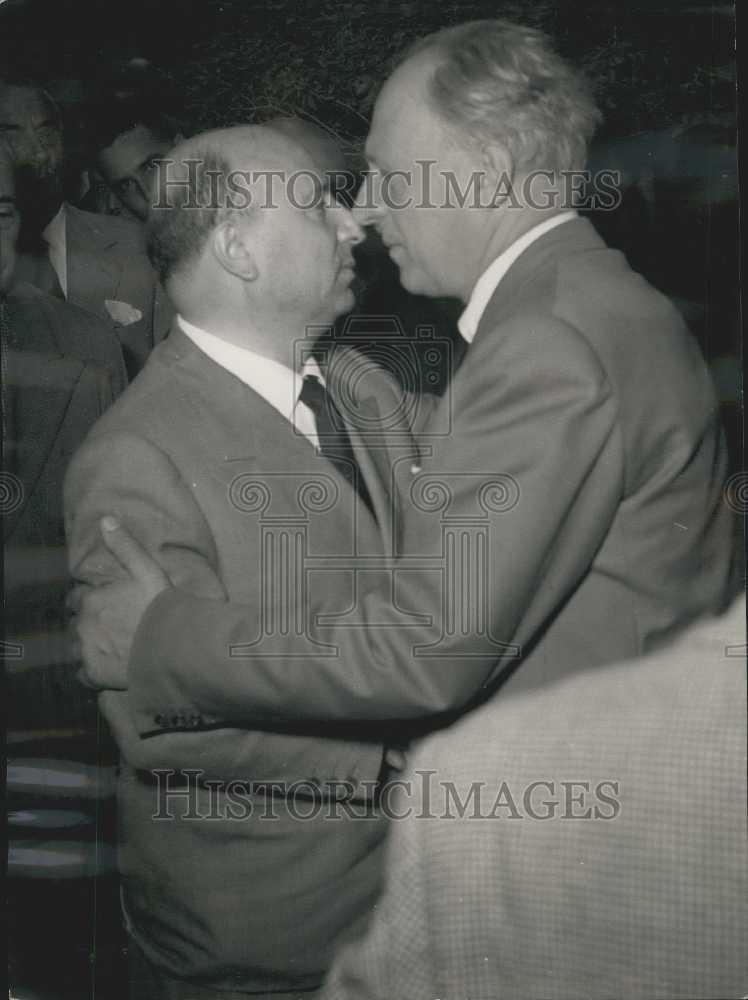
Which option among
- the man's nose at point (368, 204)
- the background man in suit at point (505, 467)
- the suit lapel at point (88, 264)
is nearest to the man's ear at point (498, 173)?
the background man in suit at point (505, 467)

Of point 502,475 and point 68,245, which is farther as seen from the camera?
point 68,245

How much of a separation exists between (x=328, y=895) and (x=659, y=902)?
1.45 ft

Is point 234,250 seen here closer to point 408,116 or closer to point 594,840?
point 408,116

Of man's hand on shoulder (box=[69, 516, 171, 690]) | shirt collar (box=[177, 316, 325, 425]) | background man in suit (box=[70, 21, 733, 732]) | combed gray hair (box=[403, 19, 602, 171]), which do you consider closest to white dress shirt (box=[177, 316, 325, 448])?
shirt collar (box=[177, 316, 325, 425])

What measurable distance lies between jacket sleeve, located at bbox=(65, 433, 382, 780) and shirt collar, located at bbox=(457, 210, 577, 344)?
0.45m

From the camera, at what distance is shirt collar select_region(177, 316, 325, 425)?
178 centimetres

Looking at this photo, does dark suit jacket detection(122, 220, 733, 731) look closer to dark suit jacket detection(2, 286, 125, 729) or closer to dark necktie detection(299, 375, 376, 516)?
dark necktie detection(299, 375, 376, 516)

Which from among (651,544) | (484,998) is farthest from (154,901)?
(651,544)

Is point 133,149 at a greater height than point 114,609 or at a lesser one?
greater

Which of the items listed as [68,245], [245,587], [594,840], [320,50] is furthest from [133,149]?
[594,840]

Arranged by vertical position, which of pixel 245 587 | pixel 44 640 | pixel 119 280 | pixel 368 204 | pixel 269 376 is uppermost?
pixel 368 204

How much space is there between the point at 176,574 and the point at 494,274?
59 cm

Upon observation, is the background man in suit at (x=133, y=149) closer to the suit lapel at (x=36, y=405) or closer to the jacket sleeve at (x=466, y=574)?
the suit lapel at (x=36, y=405)

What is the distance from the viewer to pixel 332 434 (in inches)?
70.7
